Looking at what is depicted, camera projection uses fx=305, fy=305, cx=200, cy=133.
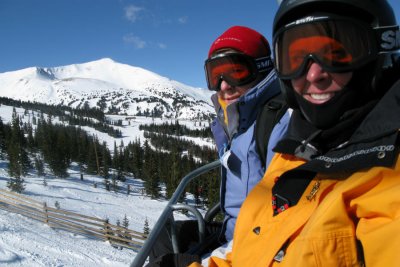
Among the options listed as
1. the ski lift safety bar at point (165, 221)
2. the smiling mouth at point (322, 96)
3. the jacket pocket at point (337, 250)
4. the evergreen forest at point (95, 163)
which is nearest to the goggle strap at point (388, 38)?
the smiling mouth at point (322, 96)

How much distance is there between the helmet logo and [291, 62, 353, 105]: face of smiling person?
208 millimetres

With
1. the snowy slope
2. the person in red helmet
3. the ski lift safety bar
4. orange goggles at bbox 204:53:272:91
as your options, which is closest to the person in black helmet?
the person in red helmet

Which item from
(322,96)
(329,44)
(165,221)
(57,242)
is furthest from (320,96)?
(57,242)

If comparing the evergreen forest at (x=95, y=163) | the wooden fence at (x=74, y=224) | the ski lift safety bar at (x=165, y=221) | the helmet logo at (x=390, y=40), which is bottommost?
the evergreen forest at (x=95, y=163)

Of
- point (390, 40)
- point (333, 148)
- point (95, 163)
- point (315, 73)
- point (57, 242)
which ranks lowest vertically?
point (95, 163)

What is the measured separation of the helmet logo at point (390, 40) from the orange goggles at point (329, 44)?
0.18 feet

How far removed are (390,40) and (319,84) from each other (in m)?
0.37

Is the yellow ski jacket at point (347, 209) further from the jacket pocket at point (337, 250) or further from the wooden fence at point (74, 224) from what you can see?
the wooden fence at point (74, 224)

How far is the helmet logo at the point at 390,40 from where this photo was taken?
1.42m

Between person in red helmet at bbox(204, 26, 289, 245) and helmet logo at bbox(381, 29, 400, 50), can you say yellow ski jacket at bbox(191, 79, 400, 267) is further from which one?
person in red helmet at bbox(204, 26, 289, 245)

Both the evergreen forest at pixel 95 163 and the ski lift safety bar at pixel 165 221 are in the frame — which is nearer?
the ski lift safety bar at pixel 165 221

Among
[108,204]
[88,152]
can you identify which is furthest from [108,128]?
[108,204]

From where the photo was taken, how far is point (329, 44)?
58.6 inches

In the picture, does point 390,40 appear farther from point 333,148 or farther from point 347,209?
point 347,209
